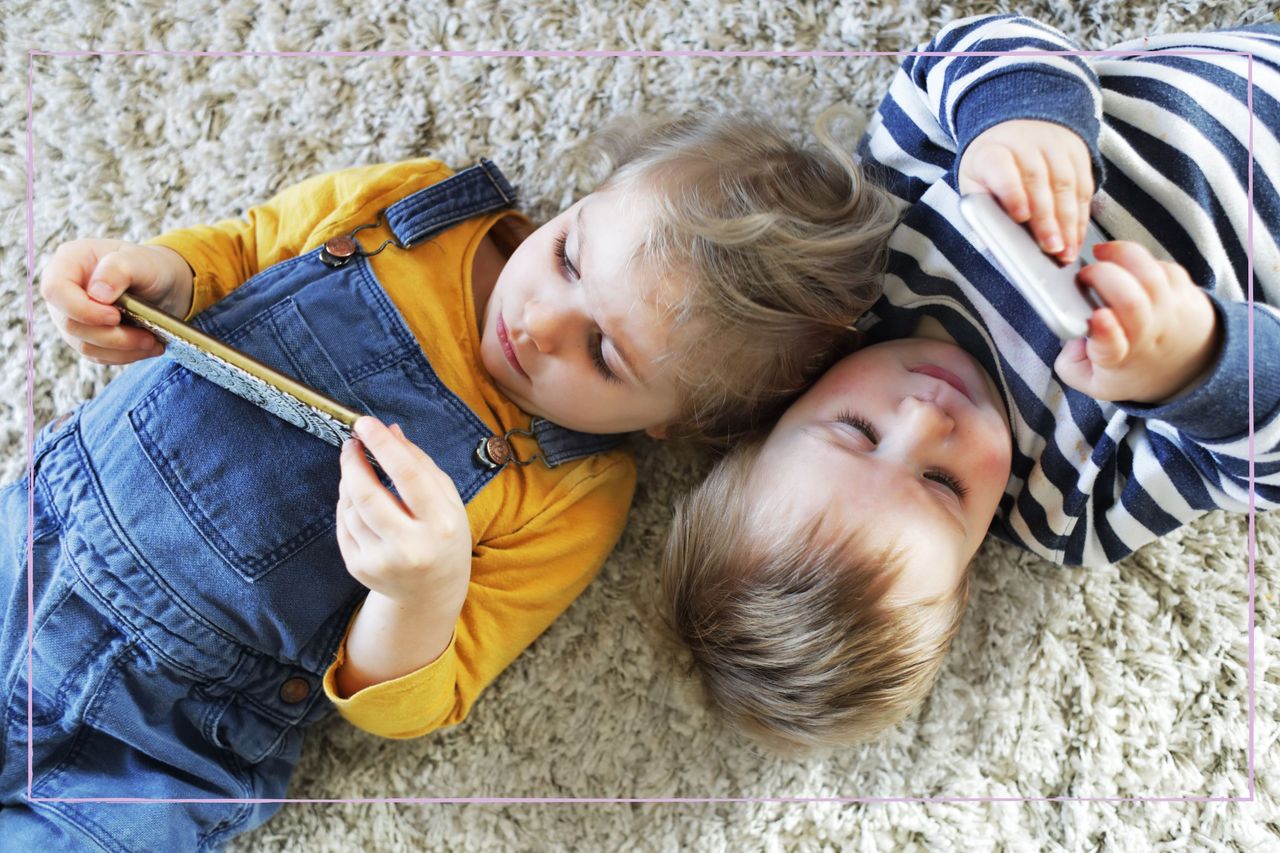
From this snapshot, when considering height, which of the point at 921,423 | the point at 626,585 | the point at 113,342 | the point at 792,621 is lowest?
the point at 626,585

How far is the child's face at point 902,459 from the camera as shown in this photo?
765 millimetres

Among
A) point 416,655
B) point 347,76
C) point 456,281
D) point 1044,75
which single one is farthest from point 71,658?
point 1044,75

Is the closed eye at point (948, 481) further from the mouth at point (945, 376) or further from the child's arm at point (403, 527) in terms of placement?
the child's arm at point (403, 527)

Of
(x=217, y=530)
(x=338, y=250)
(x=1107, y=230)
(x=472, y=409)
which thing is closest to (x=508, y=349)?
(x=472, y=409)

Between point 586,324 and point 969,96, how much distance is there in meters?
0.33

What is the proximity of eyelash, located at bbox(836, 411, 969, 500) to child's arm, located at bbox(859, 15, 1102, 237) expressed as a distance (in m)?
0.19

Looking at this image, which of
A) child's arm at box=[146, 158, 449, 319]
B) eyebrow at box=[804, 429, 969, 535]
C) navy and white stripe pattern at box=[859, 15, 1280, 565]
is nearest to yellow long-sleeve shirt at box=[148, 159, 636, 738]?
child's arm at box=[146, 158, 449, 319]

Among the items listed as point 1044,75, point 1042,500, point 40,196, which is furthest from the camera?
point 40,196

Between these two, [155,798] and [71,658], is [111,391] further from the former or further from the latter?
[155,798]

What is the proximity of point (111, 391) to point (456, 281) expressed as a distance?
299 mm

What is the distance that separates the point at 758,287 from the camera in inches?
30.8

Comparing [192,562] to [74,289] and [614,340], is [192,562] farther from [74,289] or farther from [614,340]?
[614,340]

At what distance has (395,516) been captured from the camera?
67 cm

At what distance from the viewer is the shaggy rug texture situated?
0.91 m
